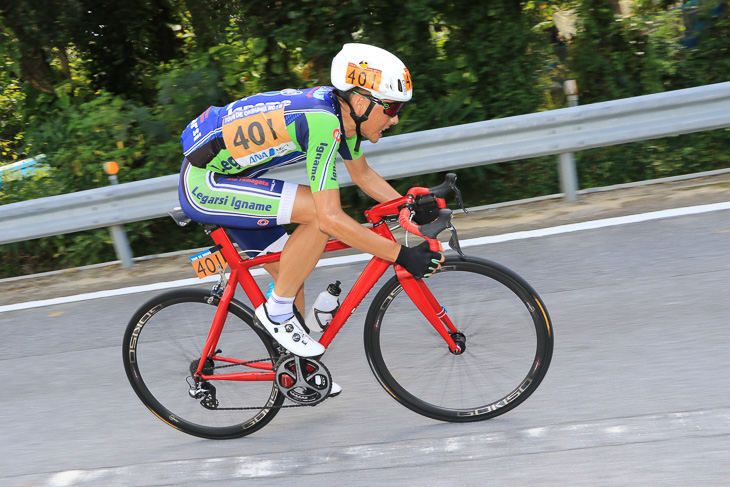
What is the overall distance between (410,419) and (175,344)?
1299 millimetres

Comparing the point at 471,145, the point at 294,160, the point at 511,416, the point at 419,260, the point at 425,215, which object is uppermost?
the point at 294,160

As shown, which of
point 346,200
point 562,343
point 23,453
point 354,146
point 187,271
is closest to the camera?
point 354,146

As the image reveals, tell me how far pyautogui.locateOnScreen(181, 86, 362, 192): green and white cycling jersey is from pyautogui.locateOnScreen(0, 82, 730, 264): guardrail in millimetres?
2837

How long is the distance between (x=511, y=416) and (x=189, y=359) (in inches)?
67.8

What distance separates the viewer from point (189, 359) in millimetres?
3836

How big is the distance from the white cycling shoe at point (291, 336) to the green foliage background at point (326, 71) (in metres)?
3.91

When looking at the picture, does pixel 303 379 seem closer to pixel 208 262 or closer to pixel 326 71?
pixel 208 262

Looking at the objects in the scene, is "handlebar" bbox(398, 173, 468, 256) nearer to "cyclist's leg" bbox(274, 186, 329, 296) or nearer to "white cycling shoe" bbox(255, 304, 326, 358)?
"cyclist's leg" bbox(274, 186, 329, 296)

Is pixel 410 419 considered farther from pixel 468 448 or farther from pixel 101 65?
pixel 101 65

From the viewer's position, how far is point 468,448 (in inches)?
133

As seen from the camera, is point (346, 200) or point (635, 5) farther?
point (635, 5)

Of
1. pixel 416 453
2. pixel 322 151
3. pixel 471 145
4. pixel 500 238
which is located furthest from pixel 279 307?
pixel 471 145

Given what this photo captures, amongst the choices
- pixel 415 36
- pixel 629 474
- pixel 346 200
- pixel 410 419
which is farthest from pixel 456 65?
pixel 629 474

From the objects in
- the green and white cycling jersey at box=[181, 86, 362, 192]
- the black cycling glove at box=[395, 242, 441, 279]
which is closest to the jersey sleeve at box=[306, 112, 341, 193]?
the green and white cycling jersey at box=[181, 86, 362, 192]
